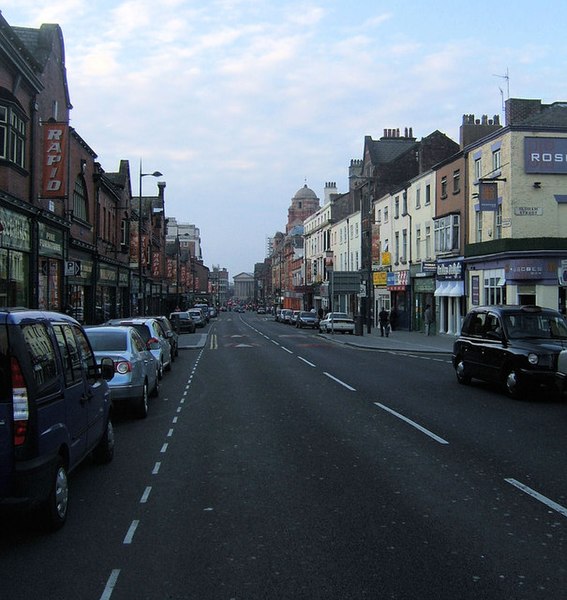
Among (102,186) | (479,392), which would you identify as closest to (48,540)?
(479,392)

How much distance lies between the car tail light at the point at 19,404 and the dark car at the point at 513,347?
10.6 meters

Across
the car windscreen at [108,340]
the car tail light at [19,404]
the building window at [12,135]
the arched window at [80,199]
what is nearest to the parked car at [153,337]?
the car windscreen at [108,340]

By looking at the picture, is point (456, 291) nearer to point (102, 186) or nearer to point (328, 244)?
point (102, 186)

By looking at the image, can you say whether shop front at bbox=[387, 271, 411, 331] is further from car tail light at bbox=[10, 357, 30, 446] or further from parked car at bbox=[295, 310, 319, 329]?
car tail light at bbox=[10, 357, 30, 446]

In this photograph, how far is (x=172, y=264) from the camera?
71688 millimetres

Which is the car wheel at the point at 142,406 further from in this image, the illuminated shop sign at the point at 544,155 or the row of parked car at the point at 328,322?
the row of parked car at the point at 328,322

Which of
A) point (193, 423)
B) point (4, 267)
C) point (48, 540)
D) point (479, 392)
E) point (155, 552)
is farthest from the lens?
point (4, 267)

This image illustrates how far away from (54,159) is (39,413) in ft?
60.4

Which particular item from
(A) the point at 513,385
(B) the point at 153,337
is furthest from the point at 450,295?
(A) the point at 513,385

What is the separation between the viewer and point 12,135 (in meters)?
19.5

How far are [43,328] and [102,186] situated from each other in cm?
3137

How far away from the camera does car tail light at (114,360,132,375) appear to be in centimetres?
1108

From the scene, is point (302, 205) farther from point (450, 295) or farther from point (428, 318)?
point (450, 295)

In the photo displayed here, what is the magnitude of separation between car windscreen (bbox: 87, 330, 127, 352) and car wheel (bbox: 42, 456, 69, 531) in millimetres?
5929
